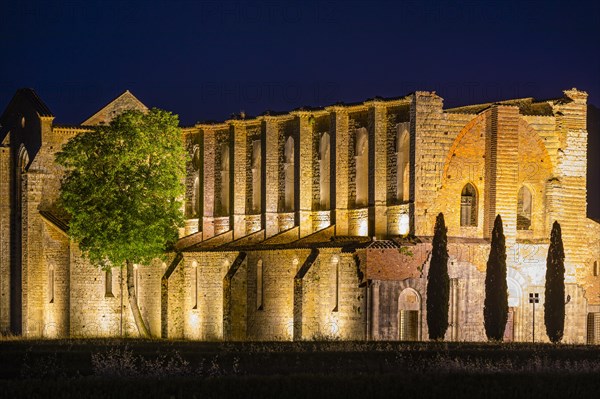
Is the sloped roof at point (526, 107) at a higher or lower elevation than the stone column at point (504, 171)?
higher

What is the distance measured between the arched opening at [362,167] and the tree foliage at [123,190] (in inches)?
381

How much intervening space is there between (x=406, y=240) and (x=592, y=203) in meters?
49.6

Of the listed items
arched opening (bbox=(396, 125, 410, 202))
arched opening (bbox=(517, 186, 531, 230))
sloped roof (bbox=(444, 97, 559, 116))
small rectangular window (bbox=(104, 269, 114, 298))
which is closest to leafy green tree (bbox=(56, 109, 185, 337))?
small rectangular window (bbox=(104, 269, 114, 298))

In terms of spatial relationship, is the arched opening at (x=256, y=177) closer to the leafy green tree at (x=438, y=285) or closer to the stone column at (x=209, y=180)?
the stone column at (x=209, y=180)

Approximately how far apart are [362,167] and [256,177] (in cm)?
953

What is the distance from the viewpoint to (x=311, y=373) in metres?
38.1

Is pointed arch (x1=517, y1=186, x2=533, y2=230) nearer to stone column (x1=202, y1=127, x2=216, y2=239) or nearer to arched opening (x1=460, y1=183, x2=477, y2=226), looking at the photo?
arched opening (x1=460, y1=183, x2=477, y2=226)

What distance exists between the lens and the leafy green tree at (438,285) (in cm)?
5997

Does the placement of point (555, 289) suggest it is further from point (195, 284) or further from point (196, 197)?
point (196, 197)

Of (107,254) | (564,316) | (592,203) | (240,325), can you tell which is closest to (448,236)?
(564,316)

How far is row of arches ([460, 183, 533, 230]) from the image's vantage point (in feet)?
221

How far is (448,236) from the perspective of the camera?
65.2 m

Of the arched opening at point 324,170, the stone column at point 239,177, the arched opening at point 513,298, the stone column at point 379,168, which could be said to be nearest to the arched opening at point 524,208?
the arched opening at point 513,298

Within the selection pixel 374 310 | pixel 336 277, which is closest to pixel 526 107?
pixel 336 277
